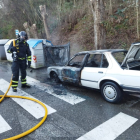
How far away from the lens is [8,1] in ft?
61.6

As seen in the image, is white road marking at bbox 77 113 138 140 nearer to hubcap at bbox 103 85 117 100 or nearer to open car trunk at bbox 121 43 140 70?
hubcap at bbox 103 85 117 100

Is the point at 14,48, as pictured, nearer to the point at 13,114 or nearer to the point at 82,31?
the point at 13,114

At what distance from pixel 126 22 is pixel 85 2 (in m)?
5.40

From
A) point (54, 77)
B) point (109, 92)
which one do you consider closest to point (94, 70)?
point (109, 92)

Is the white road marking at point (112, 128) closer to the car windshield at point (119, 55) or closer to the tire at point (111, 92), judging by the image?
the tire at point (111, 92)

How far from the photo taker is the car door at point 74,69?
4.65 m

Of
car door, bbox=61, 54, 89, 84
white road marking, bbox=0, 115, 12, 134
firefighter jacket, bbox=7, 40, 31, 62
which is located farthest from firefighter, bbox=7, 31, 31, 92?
white road marking, bbox=0, 115, 12, 134

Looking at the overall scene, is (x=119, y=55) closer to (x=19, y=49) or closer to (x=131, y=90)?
(x=131, y=90)

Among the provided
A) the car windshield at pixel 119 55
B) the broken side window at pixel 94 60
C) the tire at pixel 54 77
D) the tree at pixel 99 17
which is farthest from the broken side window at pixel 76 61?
the tree at pixel 99 17

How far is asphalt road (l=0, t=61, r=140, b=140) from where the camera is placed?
2.73m

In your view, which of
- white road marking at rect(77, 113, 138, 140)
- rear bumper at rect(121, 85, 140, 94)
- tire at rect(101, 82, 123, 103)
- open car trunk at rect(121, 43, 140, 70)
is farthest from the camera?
open car trunk at rect(121, 43, 140, 70)

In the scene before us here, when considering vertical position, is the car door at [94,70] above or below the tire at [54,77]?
above

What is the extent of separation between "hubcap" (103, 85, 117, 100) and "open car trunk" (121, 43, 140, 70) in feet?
2.35

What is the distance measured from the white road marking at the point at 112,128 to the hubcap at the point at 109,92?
0.64 metres
